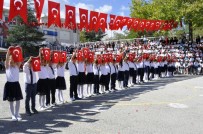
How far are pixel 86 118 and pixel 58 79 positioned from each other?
11.1ft

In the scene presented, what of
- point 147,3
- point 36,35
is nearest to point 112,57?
point 36,35

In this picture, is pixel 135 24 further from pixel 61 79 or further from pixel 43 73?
pixel 43 73

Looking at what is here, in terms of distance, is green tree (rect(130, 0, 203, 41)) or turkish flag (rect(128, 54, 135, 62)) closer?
turkish flag (rect(128, 54, 135, 62))

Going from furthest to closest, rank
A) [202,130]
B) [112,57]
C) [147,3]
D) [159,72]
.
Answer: [147,3] → [159,72] → [112,57] → [202,130]

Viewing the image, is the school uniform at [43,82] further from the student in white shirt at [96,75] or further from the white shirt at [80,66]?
the student in white shirt at [96,75]

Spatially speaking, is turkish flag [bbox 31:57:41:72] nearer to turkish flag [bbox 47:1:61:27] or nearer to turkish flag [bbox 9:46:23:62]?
turkish flag [bbox 9:46:23:62]

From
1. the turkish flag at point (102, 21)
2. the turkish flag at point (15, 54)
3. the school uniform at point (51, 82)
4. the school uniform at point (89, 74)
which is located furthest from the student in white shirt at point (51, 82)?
the turkish flag at point (102, 21)

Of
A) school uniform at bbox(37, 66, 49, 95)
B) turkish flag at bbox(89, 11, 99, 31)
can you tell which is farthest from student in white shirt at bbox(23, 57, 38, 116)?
turkish flag at bbox(89, 11, 99, 31)

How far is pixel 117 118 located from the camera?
926cm

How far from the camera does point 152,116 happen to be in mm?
9531

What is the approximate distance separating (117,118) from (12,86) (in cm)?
306

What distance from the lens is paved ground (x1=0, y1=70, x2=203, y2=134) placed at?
794 cm

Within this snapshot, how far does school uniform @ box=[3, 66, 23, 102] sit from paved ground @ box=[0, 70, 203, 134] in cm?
66

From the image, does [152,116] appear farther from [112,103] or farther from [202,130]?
[112,103]
